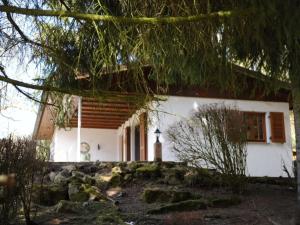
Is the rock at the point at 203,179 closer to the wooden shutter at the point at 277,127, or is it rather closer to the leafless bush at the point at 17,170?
the leafless bush at the point at 17,170

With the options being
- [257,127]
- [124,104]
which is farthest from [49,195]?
[257,127]

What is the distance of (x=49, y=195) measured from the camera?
8.23 m

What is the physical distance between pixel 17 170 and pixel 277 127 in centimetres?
1068

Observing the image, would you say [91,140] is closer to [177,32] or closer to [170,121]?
[170,121]

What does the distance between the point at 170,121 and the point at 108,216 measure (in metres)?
6.39

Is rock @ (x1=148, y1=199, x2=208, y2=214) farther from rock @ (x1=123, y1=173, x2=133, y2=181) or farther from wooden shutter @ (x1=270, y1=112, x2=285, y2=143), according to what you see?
wooden shutter @ (x1=270, y1=112, x2=285, y2=143)

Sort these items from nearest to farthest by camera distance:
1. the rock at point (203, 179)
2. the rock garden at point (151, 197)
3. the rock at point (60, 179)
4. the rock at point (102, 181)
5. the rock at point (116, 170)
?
the rock garden at point (151, 197), the rock at point (60, 179), the rock at point (203, 179), the rock at point (102, 181), the rock at point (116, 170)

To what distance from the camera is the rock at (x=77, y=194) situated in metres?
8.23

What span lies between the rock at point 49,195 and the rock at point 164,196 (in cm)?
162

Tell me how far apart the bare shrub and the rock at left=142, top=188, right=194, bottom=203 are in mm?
1116

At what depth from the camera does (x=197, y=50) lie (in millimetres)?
4922

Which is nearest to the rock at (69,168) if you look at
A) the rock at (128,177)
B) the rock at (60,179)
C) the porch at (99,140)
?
the rock at (60,179)

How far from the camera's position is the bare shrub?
29.2 feet

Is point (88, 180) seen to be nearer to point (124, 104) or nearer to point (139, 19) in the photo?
point (124, 104)
